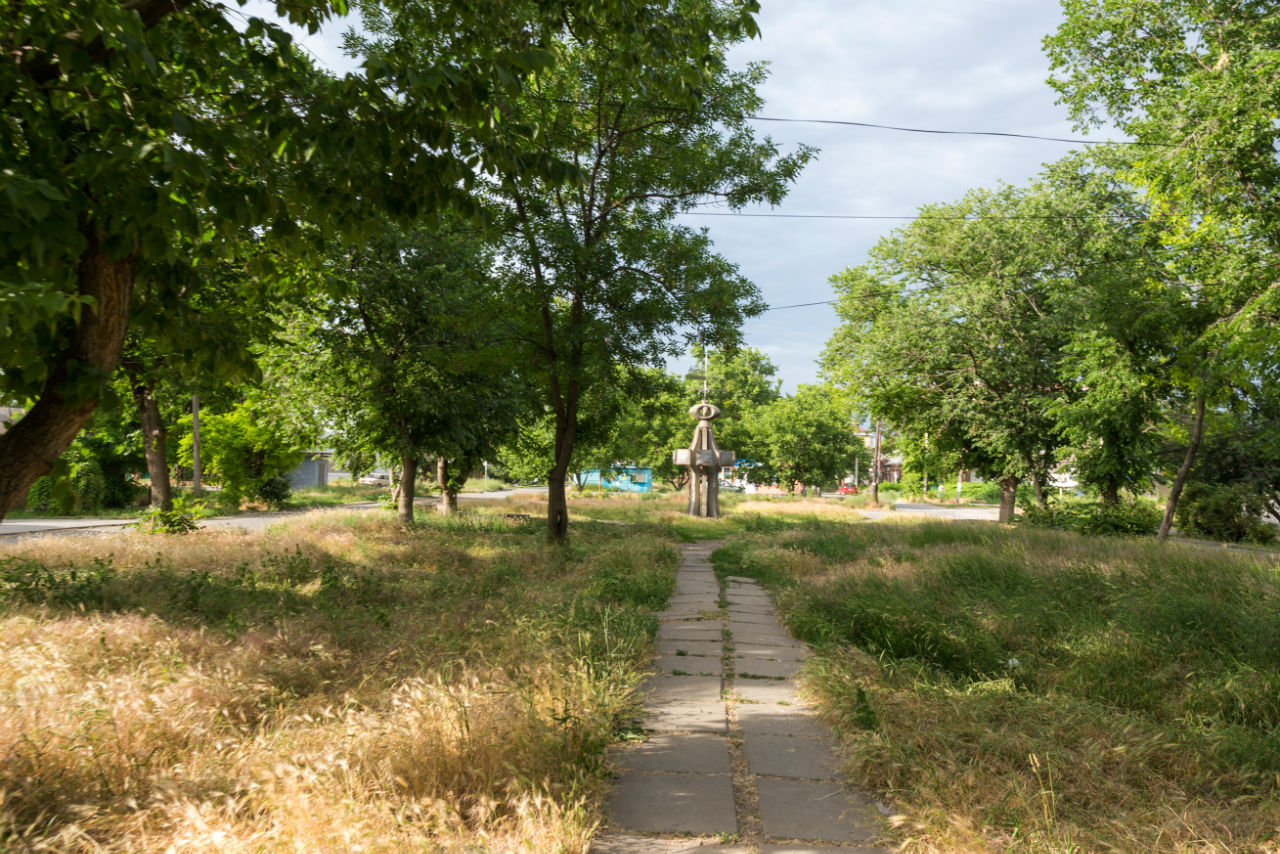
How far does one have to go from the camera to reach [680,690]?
17.3 ft

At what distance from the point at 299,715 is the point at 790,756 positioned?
2686mm

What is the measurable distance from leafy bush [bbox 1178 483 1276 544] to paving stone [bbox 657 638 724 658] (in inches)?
842

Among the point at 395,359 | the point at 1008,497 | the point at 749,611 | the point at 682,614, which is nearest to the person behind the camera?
the point at 682,614

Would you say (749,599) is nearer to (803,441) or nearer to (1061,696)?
(1061,696)

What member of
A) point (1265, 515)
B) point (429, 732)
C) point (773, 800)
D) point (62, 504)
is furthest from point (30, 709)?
point (1265, 515)

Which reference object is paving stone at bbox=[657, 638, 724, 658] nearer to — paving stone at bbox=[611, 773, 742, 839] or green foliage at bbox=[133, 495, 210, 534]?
paving stone at bbox=[611, 773, 742, 839]

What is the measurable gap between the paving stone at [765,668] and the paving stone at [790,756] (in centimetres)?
140

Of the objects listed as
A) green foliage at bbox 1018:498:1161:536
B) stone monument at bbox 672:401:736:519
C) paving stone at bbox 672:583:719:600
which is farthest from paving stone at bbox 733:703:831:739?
stone monument at bbox 672:401:736:519

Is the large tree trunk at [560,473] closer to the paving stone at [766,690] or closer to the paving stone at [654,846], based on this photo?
the paving stone at [766,690]

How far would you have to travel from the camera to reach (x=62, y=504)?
3416mm

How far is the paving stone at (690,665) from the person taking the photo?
5.78m

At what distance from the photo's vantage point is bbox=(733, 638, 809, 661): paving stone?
6336mm

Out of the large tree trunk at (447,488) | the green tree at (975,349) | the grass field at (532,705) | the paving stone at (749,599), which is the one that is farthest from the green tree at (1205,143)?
the large tree trunk at (447,488)

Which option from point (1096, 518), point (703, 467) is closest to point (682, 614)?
point (1096, 518)
